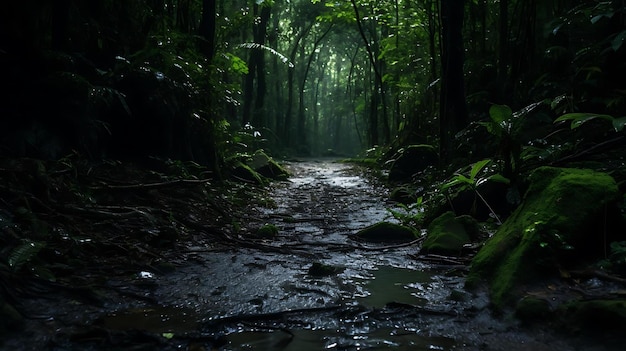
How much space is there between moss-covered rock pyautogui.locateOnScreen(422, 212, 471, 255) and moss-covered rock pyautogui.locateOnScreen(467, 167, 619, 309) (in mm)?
808

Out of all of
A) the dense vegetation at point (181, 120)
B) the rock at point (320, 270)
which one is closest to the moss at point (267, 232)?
the dense vegetation at point (181, 120)

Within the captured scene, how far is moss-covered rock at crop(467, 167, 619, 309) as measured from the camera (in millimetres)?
3246

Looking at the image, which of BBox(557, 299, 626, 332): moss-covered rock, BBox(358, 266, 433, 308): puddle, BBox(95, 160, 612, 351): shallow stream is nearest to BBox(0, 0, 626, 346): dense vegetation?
BBox(557, 299, 626, 332): moss-covered rock

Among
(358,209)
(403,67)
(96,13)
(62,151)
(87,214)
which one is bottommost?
(358,209)

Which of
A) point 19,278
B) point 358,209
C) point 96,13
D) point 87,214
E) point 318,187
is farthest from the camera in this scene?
point 318,187

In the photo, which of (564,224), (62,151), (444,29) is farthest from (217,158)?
(564,224)

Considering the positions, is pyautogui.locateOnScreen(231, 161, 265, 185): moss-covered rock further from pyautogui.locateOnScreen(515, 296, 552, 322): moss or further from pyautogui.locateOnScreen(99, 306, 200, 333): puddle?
pyautogui.locateOnScreen(515, 296, 552, 322): moss

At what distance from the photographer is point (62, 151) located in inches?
220

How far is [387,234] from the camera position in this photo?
5.76 meters

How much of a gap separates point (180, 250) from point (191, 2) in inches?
301

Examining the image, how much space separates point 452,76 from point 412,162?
3.09m

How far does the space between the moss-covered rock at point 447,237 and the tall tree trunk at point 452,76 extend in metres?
4.02

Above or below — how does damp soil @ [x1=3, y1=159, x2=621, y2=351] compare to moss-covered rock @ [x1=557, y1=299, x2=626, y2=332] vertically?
below

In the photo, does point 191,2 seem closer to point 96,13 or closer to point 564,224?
point 96,13
